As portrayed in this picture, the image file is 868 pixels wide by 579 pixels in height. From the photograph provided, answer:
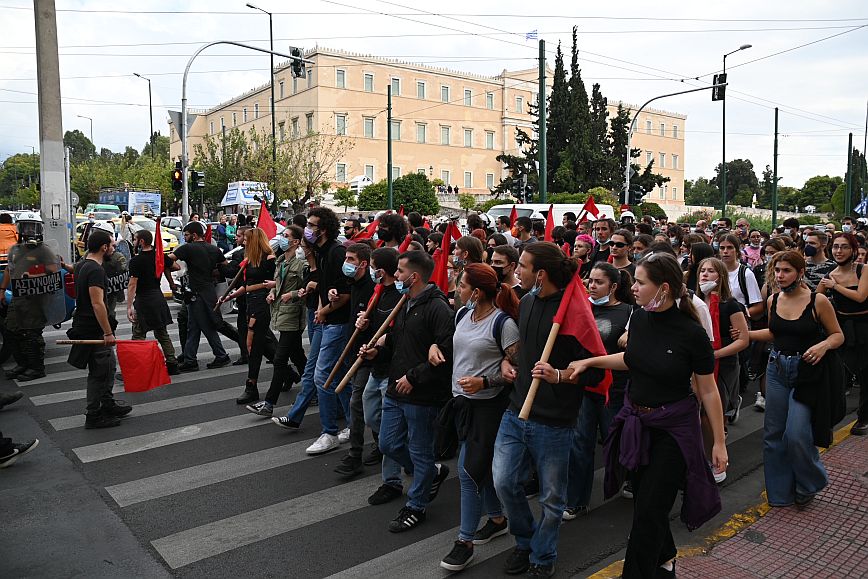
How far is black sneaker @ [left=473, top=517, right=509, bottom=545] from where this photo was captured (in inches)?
184

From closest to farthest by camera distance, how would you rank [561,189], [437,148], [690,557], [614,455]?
[614,455]
[690,557]
[561,189]
[437,148]

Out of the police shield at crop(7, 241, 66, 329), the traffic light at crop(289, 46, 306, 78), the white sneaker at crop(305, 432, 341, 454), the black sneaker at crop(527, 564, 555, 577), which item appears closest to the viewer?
the black sneaker at crop(527, 564, 555, 577)

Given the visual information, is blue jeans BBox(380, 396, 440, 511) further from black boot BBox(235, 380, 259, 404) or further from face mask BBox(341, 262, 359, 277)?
black boot BBox(235, 380, 259, 404)

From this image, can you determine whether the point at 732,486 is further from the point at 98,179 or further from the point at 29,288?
the point at 98,179

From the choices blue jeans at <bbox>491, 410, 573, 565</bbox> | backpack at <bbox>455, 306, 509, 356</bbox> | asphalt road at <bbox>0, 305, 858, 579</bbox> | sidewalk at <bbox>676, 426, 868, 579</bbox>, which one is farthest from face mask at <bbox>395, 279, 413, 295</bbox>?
sidewalk at <bbox>676, 426, 868, 579</bbox>

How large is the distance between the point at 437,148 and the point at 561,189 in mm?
25897

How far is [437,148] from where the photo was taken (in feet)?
238

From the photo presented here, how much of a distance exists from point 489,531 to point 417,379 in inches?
44.4

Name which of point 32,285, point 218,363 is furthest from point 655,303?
point 32,285

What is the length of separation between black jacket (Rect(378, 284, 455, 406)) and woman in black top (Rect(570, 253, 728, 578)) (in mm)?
1316

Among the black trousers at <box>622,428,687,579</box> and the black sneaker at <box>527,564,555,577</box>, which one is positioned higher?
the black trousers at <box>622,428,687,579</box>

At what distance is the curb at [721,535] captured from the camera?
4.27 meters

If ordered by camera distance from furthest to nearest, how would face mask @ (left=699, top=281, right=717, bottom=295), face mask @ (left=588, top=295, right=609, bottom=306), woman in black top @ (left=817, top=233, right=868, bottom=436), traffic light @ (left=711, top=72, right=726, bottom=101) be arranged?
traffic light @ (left=711, top=72, right=726, bottom=101) < woman in black top @ (left=817, top=233, right=868, bottom=436) < face mask @ (left=699, top=281, right=717, bottom=295) < face mask @ (left=588, top=295, right=609, bottom=306)

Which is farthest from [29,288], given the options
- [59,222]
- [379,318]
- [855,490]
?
[855,490]
